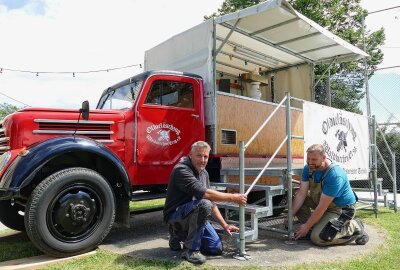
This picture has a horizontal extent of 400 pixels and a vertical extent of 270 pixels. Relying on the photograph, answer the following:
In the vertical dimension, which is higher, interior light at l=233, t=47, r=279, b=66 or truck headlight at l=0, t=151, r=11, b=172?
interior light at l=233, t=47, r=279, b=66

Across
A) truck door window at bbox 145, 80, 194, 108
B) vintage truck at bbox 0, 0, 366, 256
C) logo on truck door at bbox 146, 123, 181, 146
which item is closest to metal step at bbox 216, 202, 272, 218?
vintage truck at bbox 0, 0, 366, 256

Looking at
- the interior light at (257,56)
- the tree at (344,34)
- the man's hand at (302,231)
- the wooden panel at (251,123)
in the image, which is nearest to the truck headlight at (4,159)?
the wooden panel at (251,123)

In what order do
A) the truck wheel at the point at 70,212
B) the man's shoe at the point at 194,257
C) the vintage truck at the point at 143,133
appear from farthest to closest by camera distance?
the vintage truck at the point at 143,133, the truck wheel at the point at 70,212, the man's shoe at the point at 194,257

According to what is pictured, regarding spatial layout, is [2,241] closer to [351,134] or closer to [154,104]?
[154,104]

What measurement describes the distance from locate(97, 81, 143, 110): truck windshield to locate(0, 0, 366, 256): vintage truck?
0.02m

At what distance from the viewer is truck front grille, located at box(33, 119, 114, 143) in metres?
4.36

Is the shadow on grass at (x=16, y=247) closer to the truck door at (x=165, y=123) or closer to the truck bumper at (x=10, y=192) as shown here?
the truck bumper at (x=10, y=192)

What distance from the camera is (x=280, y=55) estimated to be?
7.69m

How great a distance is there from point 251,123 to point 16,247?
12.5ft

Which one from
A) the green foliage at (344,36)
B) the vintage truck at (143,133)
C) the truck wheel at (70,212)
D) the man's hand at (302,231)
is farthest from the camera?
the green foliage at (344,36)

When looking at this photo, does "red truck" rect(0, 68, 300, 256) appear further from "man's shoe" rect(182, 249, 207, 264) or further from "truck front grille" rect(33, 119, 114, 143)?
"man's shoe" rect(182, 249, 207, 264)

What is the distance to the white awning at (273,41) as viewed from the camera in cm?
545

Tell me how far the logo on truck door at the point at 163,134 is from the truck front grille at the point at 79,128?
0.56 metres

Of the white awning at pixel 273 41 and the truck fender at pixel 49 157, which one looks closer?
the truck fender at pixel 49 157
